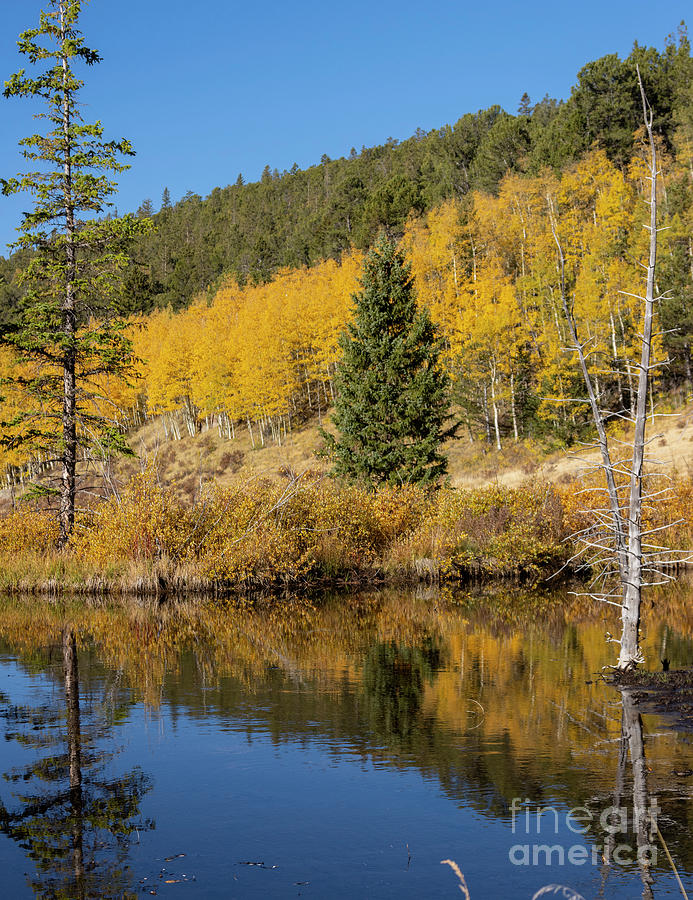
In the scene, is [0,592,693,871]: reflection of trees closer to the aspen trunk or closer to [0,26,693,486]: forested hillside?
the aspen trunk

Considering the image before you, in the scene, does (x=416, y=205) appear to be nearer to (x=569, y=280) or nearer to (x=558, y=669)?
(x=569, y=280)

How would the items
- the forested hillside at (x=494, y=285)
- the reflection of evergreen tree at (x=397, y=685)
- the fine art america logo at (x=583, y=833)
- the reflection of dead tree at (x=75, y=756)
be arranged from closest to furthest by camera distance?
1. the fine art america logo at (x=583, y=833)
2. the reflection of dead tree at (x=75, y=756)
3. the reflection of evergreen tree at (x=397, y=685)
4. the forested hillside at (x=494, y=285)

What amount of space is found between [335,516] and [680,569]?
32.1 feet

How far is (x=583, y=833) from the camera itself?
689cm

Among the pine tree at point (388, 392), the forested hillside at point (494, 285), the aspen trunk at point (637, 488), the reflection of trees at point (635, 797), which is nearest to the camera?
the reflection of trees at point (635, 797)

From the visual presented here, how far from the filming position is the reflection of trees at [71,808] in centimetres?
634

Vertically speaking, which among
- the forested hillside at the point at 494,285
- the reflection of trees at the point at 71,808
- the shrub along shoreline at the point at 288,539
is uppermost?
the forested hillside at the point at 494,285

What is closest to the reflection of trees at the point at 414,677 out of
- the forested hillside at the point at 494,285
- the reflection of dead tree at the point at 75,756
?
the reflection of dead tree at the point at 75,756

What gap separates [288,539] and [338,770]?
13.9 metres

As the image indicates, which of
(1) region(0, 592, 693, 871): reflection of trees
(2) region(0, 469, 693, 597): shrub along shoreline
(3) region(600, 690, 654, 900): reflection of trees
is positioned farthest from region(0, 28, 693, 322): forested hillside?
(3) region(600, 690, 654, 900): reflection of trees

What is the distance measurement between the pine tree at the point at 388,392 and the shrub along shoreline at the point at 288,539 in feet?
15.3

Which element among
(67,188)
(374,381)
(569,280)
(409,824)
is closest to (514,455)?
(569,280)

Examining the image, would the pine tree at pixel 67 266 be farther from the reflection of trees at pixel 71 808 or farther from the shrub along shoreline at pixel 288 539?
the reflection of trees at pixel 71 808

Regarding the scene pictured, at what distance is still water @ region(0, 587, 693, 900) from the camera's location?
638cm
